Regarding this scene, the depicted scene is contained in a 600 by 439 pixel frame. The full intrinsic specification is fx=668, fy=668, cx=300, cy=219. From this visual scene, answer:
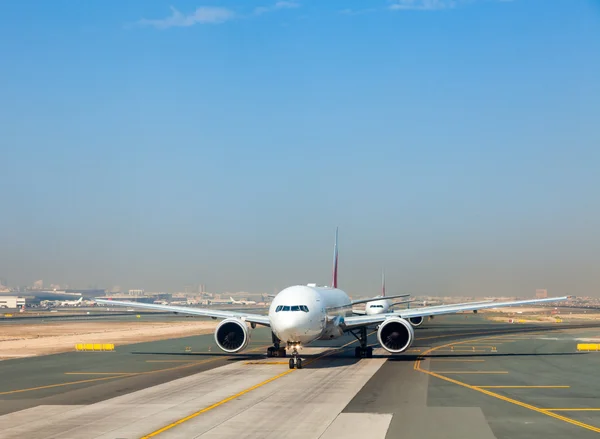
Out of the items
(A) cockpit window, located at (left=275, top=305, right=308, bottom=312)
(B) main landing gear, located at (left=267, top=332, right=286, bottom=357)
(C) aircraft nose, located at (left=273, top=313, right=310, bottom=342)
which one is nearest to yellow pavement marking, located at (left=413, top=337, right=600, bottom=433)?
(C) aircraft nose, located at (left=273, top=313, right=310, bottom=342)

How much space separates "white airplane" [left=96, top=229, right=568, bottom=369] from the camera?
121 ft

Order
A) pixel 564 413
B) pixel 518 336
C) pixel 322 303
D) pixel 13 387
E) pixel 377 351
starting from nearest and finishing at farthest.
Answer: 1. pixel 564 413
2. pixel 13 387
3. pixel 322 303
4. pixel 377 351
5. pixel 518 336

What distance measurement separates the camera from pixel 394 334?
1636 inches

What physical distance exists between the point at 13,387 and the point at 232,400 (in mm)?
11328

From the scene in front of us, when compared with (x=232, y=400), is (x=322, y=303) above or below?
above

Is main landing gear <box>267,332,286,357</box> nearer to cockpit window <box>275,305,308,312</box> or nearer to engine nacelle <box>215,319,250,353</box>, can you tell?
engine nacelle <box>215,319,250,353</box>

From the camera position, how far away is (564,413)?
22.4 meters

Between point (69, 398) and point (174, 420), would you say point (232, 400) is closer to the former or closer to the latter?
point (174, 420)

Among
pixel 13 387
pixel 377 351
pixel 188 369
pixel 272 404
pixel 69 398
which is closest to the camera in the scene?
pixel 272 404

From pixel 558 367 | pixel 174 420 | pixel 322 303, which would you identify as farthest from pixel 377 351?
pixel 174 420

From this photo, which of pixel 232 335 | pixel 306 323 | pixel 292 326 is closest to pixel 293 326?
pixel 292 326

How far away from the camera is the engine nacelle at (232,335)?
137 ft

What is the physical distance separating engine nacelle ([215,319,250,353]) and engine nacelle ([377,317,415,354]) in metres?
8.42

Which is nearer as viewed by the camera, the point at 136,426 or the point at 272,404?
the point at 136,426
